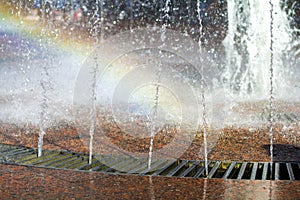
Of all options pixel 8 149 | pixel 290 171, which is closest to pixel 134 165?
pixel 290 171

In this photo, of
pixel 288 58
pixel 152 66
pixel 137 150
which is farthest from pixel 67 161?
pixel 288 58

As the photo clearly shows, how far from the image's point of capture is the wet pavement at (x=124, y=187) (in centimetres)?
384

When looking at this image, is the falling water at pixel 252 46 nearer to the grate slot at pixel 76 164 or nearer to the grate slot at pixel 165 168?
the grate slot at pixel 165 168

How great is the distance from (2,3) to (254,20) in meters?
9.33

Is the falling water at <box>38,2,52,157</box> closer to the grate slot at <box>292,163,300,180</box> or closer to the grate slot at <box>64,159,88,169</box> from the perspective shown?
the grate slot at <box>64,159,88,169</box>

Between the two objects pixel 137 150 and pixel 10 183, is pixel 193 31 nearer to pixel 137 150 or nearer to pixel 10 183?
pixel 137 150

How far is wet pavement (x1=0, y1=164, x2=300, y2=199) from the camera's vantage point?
384cm

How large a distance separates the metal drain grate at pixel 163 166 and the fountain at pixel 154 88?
13 millimetres

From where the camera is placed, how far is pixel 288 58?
628 inches

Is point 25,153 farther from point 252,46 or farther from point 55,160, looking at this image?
point 252,46

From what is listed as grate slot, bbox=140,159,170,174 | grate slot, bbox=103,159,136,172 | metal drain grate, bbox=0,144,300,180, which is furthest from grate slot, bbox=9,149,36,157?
grate slot, bbox=140,159,170,174

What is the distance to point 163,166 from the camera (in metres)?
5.09

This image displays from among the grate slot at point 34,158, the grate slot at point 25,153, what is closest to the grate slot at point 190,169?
the grate slot at point 34,158

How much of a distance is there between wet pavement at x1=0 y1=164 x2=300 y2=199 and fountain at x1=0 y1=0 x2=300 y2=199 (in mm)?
69
